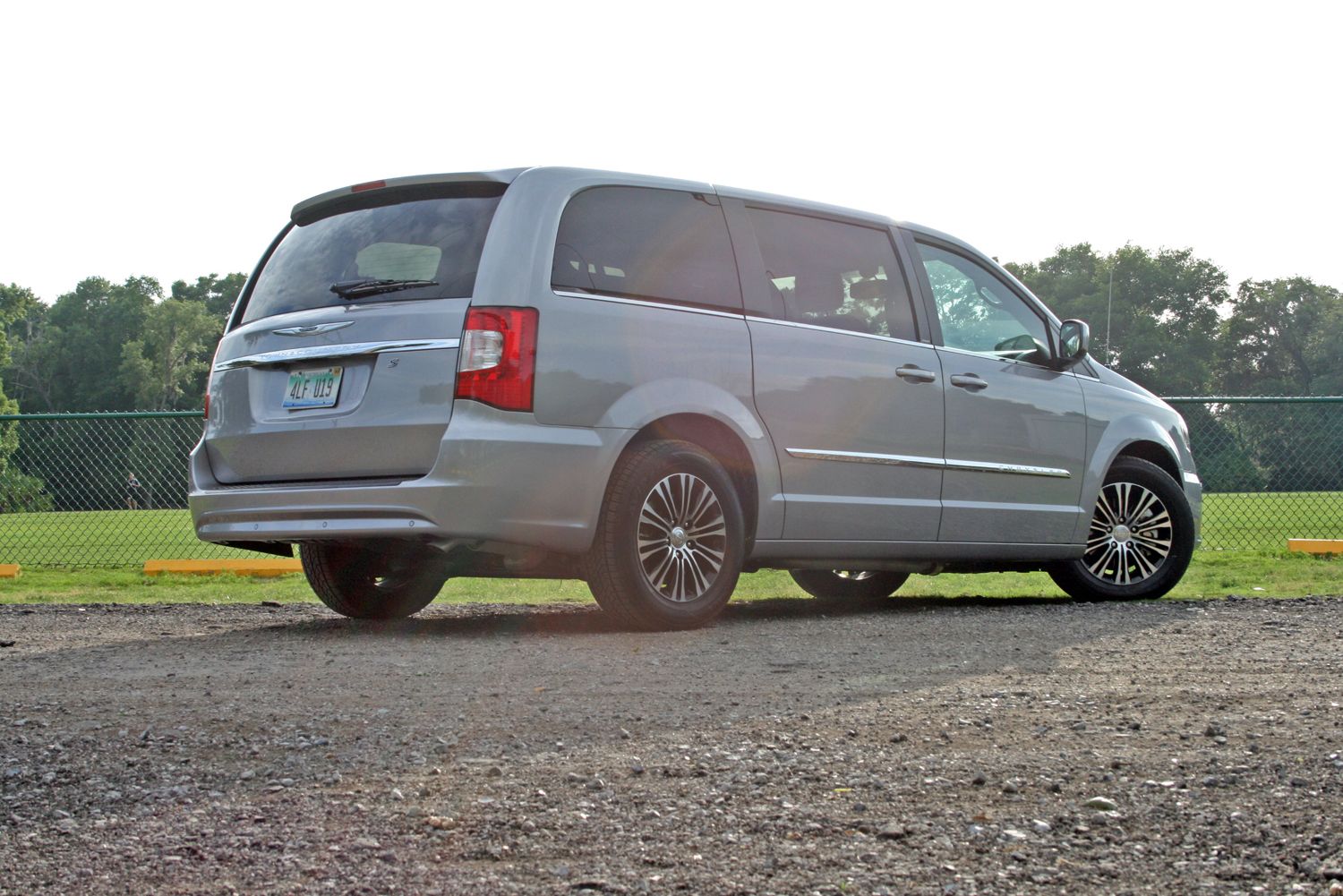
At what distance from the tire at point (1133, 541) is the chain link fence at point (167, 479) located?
18.2 ft

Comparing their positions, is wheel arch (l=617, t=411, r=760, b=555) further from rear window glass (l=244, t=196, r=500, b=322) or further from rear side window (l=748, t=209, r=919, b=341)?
rear window glass (l=244, t=196, r=500, b=322)

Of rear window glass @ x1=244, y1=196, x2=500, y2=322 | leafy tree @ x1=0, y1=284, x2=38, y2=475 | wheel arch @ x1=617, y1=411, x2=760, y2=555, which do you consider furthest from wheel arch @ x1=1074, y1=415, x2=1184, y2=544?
leafy tree @ x1=0, y1=284, x2=38, y2=475

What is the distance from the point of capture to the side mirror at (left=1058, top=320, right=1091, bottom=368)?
8.18 metres

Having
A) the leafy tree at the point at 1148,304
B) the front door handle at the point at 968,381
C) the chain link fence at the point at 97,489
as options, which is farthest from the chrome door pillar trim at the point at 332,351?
the leafy tree at the point at 1148,304

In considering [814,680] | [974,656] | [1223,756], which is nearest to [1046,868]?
[1223,756]

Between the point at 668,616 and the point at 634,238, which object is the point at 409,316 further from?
the point at 668,616

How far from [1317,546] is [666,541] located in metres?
8.93

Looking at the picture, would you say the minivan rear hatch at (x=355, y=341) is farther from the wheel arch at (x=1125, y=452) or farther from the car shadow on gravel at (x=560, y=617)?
the wheel arch at (x=1125, y=452)

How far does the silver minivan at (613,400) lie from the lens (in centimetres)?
586

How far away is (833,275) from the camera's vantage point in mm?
7234

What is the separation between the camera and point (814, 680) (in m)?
4.93

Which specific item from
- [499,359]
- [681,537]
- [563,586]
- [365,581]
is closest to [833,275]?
[681,537]

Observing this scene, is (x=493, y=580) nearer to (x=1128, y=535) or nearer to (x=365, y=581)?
(x=365, y=581)

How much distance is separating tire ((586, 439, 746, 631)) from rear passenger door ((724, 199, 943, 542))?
1.47ft
